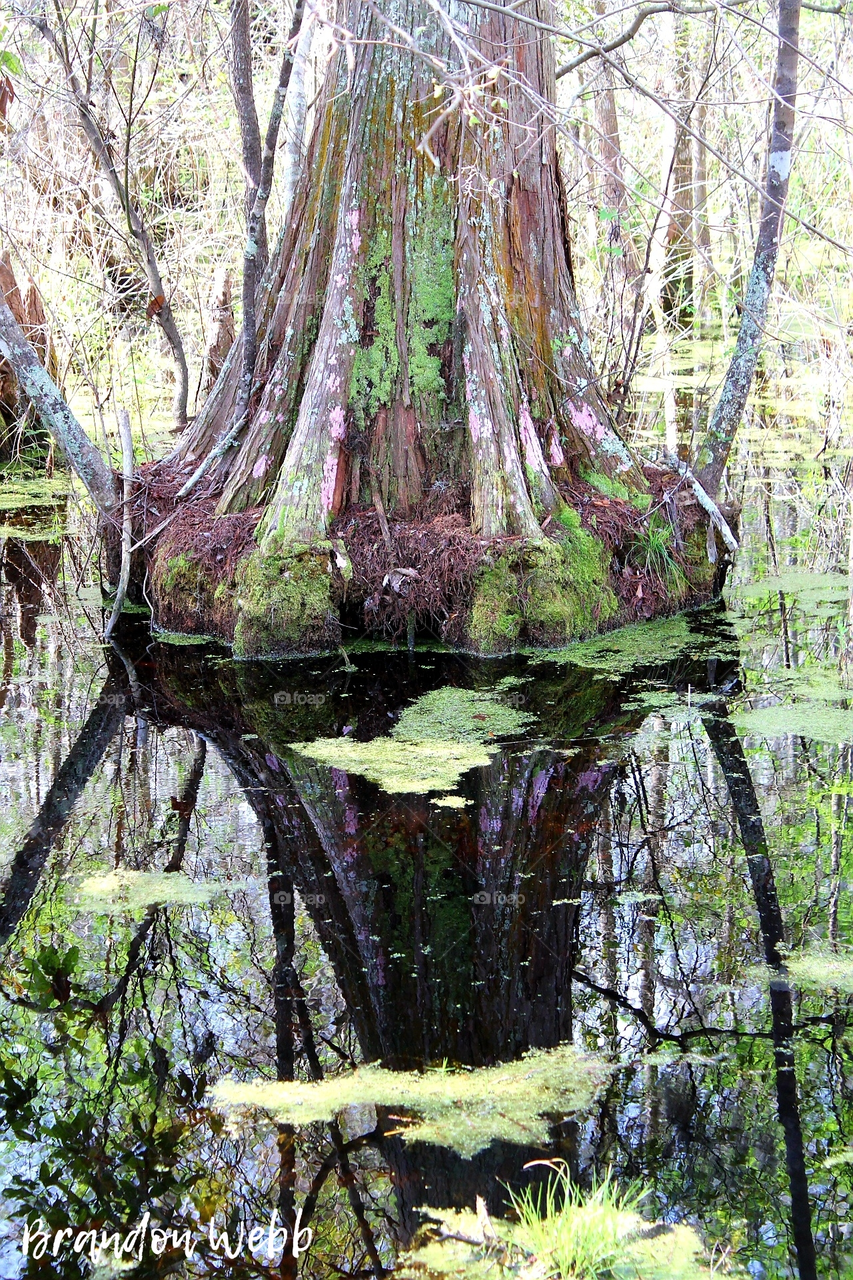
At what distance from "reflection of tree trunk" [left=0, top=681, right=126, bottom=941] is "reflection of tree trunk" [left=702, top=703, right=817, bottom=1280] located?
1.91 metres

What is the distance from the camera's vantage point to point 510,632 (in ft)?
16.4

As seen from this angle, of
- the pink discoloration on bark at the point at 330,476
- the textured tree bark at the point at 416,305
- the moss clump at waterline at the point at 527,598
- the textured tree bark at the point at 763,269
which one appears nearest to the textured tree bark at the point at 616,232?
the textured tree bark at the point at 416,305

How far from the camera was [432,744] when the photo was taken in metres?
4.14

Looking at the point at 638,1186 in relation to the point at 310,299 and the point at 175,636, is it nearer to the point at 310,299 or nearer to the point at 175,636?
the point at 175,636

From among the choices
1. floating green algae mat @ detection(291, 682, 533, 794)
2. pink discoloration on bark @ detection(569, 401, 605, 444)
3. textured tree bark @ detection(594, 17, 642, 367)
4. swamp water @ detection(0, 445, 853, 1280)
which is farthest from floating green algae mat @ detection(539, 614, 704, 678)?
textured tree bark @ detection(594, 17, 642, 367)

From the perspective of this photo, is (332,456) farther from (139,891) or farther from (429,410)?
(139,891)

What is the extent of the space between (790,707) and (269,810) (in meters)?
1.96

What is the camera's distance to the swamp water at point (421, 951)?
2223mm

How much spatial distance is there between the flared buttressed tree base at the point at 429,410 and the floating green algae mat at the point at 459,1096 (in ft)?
8.69

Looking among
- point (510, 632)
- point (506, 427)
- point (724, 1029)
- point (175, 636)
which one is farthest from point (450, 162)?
point (724, 1029)

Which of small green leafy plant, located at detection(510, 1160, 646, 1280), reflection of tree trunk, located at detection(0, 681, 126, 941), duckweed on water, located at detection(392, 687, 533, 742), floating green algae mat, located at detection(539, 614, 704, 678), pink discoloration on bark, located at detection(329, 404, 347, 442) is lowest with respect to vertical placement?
small green leafy plant, located at detection(510, 1160, 646, 1280)

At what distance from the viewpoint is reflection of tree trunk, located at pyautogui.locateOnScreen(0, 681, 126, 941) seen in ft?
10.5

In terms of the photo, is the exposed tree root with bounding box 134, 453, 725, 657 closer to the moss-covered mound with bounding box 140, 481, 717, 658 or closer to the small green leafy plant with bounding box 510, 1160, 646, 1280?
→ the moss-covered mound with bounding box 140, 481, 717, 658

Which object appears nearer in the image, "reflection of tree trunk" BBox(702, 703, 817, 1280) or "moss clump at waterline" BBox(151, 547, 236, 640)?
"reflection of tree trunk" BBox(702, 703, 817, 1280)
